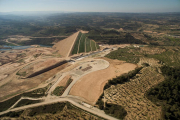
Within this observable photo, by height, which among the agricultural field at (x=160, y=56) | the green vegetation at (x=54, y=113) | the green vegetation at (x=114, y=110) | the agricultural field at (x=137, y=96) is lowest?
the green vegetation at (x=54, y=113)

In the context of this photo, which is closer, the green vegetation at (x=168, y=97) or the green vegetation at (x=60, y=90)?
the green vegetation at (x=168, y=97)

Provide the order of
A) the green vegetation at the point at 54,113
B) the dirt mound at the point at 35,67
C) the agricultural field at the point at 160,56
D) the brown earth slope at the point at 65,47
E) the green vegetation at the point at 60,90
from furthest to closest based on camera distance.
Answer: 1. the brown earth slope at the point at 65,47
2. the agricultural field at the point at 160,56
3. the dirt mound at the point at 35,67
4. the green vegetation at the point at 60,90
5. the green vegetation at the point at 54,113

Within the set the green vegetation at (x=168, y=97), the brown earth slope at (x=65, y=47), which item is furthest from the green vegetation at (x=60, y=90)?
the brown earth slope at (x=65, y=47)

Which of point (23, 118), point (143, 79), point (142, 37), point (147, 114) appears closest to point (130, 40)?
point (142, 37)

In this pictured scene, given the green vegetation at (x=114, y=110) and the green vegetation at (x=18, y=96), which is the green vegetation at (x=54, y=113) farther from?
the green vegetation at (x=18, y=96)

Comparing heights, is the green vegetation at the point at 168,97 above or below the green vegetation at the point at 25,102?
above

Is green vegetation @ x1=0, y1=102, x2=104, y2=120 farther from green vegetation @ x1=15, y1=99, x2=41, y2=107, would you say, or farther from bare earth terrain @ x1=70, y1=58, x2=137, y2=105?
bare earth terrain @ x1=70, y1=58, x2=137, y2=105

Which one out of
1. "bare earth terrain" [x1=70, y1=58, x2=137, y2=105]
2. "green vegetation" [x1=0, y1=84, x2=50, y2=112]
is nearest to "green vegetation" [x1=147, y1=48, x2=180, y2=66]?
"bare earth terrain" [x1=70, y1=58, x2=137, y2=105]

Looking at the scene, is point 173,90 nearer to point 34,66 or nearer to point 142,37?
point 34,66

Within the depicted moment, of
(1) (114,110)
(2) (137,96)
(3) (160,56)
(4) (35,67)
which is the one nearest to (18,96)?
(4) (35,67)

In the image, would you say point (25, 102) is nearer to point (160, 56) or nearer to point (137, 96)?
point (137, 96)
